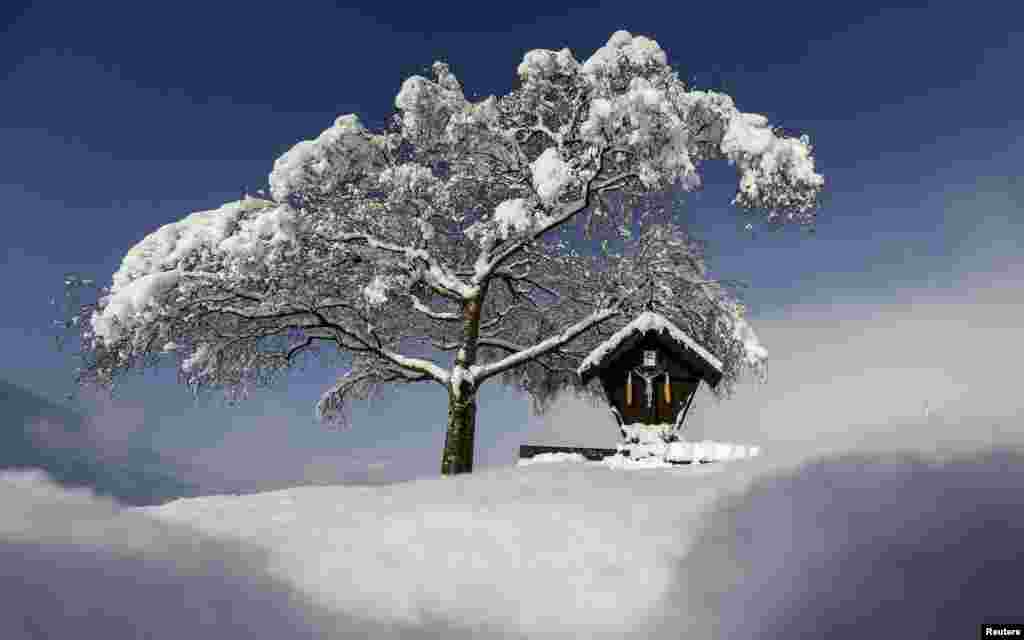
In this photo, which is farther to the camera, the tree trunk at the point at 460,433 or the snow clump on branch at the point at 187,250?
the tree trunk at the point at 460,433

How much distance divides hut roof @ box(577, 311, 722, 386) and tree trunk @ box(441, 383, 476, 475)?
149 inches

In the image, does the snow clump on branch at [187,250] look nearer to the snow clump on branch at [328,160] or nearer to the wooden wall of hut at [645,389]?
the snow clump on branch at [328,160]

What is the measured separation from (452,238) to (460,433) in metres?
4.62

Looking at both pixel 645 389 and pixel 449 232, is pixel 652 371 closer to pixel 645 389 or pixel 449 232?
pixel 645 389

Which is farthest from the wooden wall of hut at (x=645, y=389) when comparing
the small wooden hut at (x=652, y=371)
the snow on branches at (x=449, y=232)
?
the snow on branches at (x=449, y=232)

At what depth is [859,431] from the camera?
170 inches

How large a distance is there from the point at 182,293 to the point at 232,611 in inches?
439

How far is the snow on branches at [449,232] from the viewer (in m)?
12.2

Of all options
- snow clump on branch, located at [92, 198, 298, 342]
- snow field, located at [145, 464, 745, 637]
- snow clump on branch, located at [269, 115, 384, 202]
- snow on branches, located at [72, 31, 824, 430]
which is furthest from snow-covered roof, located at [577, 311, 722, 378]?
snow clump on branch, located at [269, 115, 384, 202]

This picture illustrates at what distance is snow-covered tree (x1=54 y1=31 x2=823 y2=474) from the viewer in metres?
12.4

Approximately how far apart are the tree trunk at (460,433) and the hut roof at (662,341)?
3.78 meters

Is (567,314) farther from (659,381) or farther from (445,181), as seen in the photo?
(659,381)

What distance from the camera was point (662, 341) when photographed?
10.8 meters

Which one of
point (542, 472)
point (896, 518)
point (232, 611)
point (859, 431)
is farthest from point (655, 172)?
point (232, 611)
